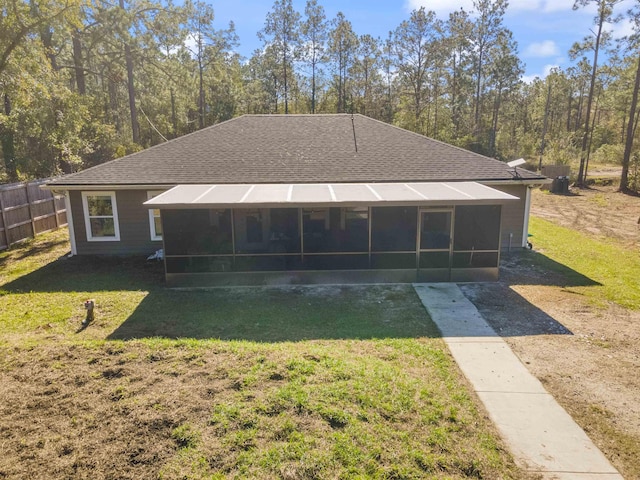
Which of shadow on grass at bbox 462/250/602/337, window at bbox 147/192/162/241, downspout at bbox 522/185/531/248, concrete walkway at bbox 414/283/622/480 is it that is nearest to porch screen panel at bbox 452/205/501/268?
shadow on grass at bbox 462/250/602/337

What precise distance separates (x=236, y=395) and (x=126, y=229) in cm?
1005

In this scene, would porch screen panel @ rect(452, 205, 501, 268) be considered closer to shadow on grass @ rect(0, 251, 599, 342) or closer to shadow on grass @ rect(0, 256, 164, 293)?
shadow on grass @ rect(0, 251, 599, 342)

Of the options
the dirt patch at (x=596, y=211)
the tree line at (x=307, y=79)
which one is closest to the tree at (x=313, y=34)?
the tree line at (x=307, y=79)

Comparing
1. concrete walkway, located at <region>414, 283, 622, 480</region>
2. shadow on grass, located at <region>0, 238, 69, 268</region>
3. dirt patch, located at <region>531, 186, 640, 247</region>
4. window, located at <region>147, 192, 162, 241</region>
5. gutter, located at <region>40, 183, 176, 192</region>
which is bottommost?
concrete walkway, located at <region>414, 283, 622, 480</region>

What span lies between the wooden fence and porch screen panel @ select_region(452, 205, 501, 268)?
544 inches

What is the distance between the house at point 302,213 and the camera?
438 inches

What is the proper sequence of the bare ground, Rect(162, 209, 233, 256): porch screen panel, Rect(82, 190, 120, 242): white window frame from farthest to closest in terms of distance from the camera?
1. Rect(82, 190, 120, 242): white window frame
2. Rect(162, 209, 233, 256): porch screen panel
3. the bare ground

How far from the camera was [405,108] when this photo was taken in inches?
1681

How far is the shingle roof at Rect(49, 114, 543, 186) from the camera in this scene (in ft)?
45.0

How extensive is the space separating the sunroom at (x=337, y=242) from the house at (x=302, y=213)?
0.09 feet

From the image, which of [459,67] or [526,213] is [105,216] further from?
[459,67]

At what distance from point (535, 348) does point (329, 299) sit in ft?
15.1

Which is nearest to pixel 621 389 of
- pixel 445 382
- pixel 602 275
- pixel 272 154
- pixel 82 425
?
pixel 445 382

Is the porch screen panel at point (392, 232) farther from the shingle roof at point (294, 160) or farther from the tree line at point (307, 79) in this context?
the tree line at point (307, 79)
